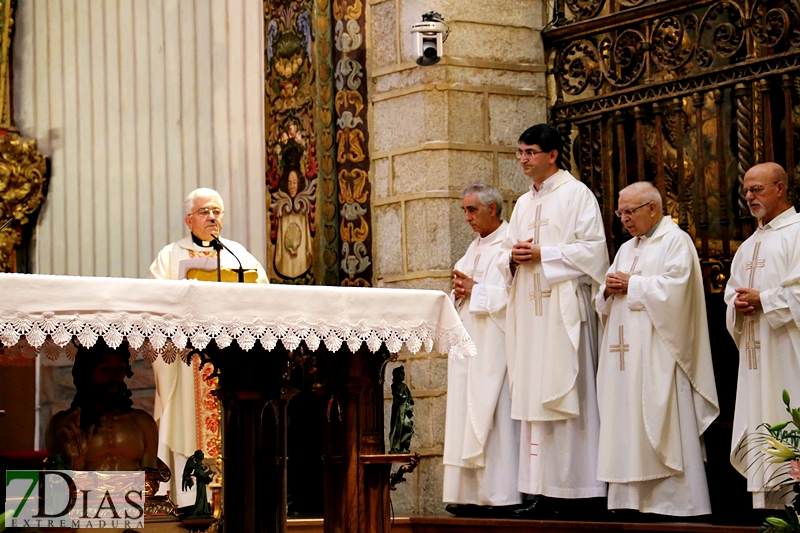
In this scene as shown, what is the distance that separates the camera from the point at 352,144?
8.66 m

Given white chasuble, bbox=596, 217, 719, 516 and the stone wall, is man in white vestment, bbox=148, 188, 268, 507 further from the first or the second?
white chasuble, bbox=596, 217, 719, 516

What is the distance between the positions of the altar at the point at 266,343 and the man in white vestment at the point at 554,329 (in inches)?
76.1

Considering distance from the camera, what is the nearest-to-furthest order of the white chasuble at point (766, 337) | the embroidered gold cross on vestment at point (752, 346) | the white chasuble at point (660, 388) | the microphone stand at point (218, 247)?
the microphone stand at point (218, 247), the white chasuble at point (766, 337), the embroidered gold cross on vestment at point (752, 346), the white chasuble at point (660, 388)

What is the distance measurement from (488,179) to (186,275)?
3.24 meters

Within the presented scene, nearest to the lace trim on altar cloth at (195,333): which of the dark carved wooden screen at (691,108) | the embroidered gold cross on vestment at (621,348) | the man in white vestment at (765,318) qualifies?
the man in white vestment at (765,318)

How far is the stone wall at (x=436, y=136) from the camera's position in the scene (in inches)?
321

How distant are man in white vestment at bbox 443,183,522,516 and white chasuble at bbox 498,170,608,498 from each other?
0.15 m

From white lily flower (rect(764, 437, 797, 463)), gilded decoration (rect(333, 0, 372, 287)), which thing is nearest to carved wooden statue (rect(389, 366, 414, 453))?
white lily flower (rect(764, 437, 797, 463))

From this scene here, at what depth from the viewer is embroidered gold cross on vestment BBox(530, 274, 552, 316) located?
24.1ft

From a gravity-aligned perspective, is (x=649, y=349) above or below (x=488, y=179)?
below

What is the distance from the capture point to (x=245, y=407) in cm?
498

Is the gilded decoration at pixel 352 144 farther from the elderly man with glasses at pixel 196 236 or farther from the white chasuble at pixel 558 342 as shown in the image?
the white chasuble at pixel 558 342

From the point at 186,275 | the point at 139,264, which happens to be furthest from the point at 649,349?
the point at 139,264

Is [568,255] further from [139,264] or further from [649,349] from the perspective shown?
[139,264]
